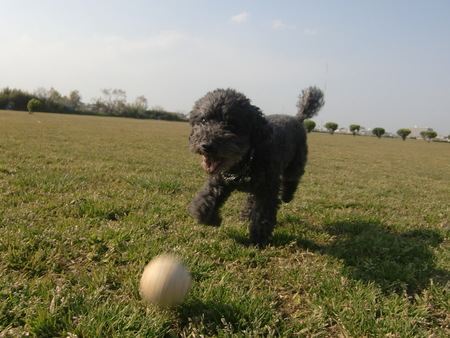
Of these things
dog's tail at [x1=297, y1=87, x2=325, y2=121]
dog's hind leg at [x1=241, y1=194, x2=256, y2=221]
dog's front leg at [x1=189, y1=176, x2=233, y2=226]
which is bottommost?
dog's hind leg at [x1=241, y1=194, x2=256, y2=221]

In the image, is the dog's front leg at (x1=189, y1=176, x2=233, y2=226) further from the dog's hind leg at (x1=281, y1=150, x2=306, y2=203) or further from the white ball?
the dog's hind leg at (x1=281, y1=150, x2=306, y2=203)

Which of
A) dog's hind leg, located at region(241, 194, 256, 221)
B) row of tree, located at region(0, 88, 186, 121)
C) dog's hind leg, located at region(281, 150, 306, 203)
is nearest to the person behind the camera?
dog's hind leg, located at region(241, 194, 256, 221)

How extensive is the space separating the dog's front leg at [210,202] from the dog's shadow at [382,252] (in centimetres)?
72

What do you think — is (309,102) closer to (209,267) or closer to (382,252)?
(382,252)

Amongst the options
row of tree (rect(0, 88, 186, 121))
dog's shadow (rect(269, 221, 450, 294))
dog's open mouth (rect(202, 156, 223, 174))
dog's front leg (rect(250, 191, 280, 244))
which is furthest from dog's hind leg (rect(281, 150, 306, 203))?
row of tree (rect(0, 88, 186, 121))

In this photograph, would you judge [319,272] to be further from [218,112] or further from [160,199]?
[160,199]

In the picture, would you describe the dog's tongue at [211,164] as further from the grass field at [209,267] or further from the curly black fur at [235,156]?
the grass field at [209,267]

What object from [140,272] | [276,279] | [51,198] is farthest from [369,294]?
[51,198]

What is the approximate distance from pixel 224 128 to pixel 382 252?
2195 mm

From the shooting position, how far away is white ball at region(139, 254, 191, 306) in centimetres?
203

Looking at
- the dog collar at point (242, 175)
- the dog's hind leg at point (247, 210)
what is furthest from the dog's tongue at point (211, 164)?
the dog's hind leg at point (247, 210)

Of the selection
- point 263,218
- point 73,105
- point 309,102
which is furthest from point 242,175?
point 73,105

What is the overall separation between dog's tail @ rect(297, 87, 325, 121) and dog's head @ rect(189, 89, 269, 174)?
9.50 feet

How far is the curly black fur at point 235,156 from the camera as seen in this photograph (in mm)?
3336
